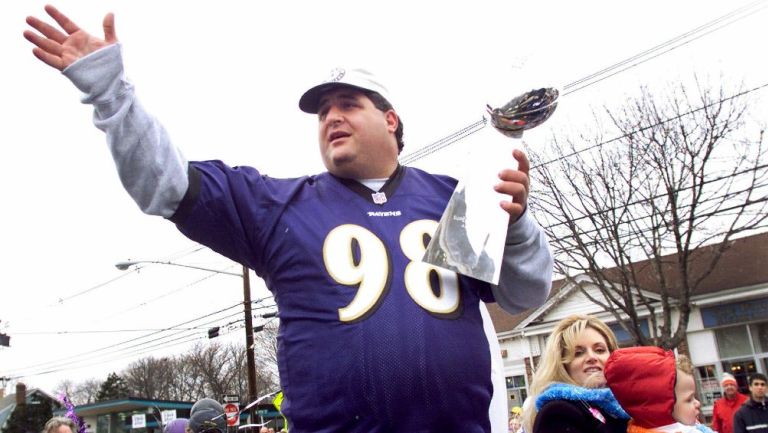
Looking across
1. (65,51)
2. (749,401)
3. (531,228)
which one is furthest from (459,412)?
(749,401)

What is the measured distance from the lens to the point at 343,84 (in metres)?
2.19

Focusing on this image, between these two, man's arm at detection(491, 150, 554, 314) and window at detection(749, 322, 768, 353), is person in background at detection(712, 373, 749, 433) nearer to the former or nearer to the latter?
man's arm at detection(491, 150, 554, 314)

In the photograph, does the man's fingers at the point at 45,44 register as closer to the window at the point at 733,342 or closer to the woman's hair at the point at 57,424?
the woman's hair at the point at 57,424

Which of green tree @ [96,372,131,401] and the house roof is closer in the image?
the house roof

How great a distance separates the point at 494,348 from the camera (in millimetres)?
2135

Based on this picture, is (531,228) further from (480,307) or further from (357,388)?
(357,388)

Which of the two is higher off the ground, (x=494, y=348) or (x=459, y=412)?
(x=494, y=348)

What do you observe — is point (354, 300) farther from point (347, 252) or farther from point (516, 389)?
point (516, 389)

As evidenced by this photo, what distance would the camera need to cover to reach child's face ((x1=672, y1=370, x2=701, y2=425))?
9.21 feet

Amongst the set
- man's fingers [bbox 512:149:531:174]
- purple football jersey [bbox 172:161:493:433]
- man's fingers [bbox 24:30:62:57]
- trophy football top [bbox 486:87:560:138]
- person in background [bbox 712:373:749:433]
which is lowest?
person in background [bbox 712:373:749:433]

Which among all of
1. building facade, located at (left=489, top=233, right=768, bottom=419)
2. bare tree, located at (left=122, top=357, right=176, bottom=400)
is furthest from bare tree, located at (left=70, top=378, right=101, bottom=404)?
building facade, located at (left=489, top=233, right=768, bottom=419)

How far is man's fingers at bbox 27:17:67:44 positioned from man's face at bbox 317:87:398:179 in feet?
2.72

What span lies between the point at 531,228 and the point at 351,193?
1.92ft

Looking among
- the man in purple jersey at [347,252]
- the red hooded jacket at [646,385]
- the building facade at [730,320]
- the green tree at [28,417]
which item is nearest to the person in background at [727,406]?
the red hooded jacket at [646,385]
